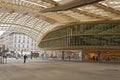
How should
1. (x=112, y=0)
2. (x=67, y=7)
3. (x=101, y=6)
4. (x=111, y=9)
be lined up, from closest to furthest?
(x=67, y=7)
(x=112, y=0)
(x=101, y=6)
(x=111, y=9)

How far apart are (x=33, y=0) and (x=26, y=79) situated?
90.4 feet

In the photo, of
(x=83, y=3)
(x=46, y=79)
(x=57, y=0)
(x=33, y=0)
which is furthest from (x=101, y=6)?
(x=46, y=79)

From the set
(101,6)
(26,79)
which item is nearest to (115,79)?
(26,79)

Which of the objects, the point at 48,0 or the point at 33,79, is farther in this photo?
the point at 48,0

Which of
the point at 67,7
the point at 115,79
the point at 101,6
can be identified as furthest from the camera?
the point at 101,6

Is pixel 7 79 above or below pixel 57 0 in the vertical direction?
below

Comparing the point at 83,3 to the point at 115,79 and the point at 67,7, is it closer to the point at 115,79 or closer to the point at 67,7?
the point at 67,7

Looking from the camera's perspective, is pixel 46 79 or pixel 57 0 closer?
pixel 46 79

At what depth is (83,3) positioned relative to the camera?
22.7 metres

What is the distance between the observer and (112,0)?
136 ft

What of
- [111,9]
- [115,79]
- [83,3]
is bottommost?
[115,79]

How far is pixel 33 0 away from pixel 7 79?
27846 mm

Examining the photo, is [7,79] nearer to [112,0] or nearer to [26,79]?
[26,79]

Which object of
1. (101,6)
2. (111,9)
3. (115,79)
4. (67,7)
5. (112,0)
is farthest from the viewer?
(111,9)
